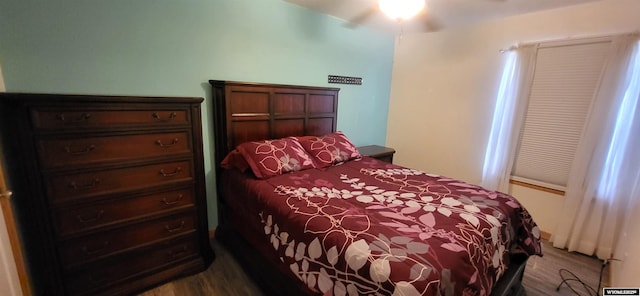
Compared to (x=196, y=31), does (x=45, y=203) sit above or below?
below

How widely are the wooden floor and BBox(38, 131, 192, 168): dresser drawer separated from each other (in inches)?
37.4

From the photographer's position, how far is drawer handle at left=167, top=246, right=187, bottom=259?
1.76 m

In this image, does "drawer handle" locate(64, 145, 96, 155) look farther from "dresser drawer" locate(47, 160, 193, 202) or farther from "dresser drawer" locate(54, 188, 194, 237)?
"dresser drawer" locate(54, 188, 194, 237)

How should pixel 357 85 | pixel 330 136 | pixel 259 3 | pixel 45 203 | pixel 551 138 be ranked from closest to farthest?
pixel 45 203
pixel 259 3
pixel 551 138
pixel 330 136
pixel 357 85

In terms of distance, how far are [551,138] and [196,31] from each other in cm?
342

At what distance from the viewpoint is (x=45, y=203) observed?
1.31 meters

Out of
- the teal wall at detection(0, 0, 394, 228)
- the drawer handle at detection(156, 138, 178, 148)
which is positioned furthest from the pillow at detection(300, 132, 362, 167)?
the drawer handle at detection(156, 138, 178, 148)

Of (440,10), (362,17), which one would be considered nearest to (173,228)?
(362,17)

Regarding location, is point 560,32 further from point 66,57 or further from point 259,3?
point 66,57

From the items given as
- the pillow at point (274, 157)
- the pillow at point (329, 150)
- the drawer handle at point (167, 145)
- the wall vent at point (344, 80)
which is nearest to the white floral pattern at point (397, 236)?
the pillow at point (274, 157)

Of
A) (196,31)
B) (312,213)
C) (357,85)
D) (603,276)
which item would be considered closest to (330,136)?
(357,85)

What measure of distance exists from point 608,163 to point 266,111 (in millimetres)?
3042

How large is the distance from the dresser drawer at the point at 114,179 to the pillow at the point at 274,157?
442 mm

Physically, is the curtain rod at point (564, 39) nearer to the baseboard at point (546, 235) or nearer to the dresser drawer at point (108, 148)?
the baseboard at point (546, 235)
